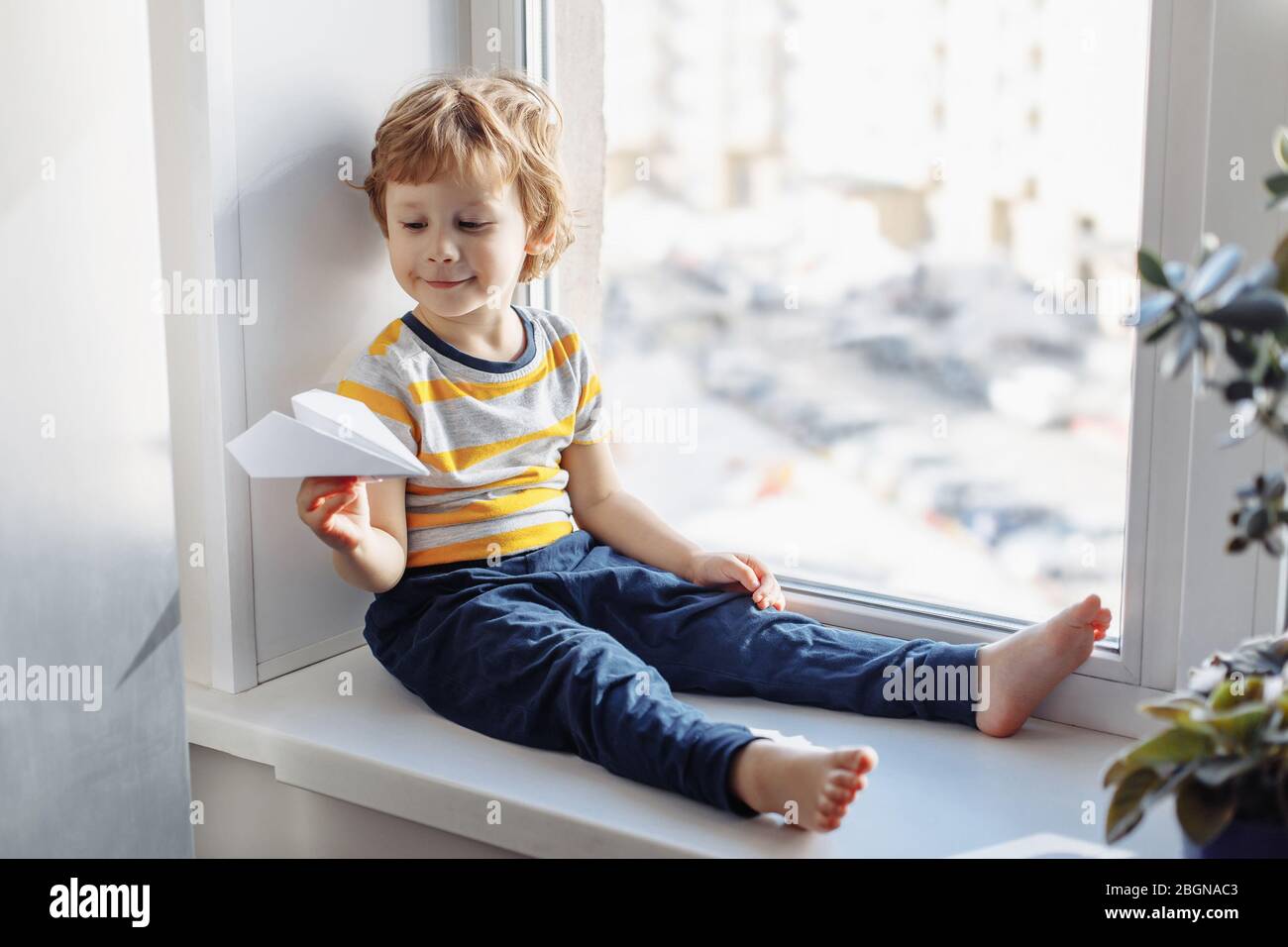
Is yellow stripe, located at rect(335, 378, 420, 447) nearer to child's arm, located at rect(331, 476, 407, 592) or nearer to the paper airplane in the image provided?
child's arm, located at rect(331, 476, 407, 592)

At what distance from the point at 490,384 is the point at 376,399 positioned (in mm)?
129

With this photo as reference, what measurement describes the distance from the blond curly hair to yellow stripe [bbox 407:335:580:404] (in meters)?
0.10

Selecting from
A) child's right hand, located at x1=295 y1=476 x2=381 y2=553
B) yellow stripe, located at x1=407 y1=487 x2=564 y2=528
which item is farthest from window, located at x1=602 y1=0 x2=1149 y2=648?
child's right hand, located at x1=295 y1=476 x2=381 y2=553

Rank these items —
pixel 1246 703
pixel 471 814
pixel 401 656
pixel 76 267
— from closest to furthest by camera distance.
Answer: pixel 1246 703, pixel 76 267, pixel 471 814, pixel 401 656

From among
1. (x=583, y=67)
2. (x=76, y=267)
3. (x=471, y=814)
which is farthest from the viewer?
(x=583, y=67)

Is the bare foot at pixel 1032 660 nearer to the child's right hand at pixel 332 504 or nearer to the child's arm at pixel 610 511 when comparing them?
the child's arm at pixel 610 511

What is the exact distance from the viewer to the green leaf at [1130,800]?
2.58 ft

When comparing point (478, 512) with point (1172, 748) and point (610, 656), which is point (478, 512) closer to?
point (610, 656)

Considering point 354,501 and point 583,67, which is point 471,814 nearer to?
point 354,501
